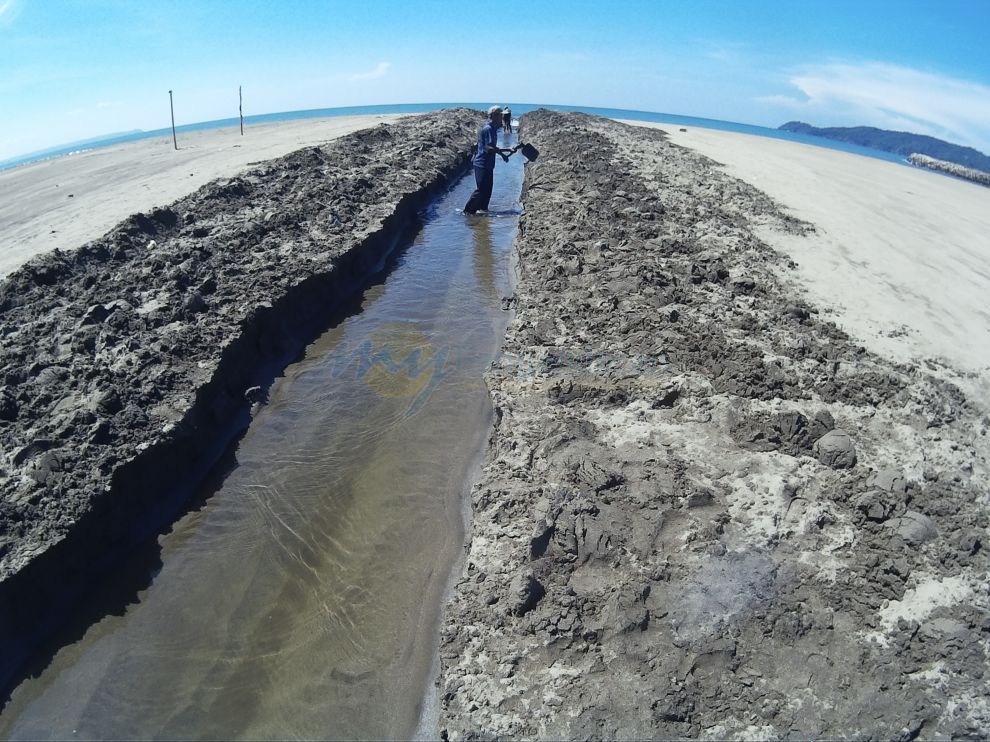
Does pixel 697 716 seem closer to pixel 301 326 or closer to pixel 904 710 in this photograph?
pixel 904 710

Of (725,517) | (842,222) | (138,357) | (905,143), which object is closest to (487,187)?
(842,222)

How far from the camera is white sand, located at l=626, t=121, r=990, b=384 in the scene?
23.7 ft

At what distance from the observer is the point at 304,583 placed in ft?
15.5

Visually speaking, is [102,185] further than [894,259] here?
Yes

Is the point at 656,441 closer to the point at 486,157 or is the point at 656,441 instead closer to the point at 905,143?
the point at 486,157

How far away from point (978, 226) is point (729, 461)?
48.0ft

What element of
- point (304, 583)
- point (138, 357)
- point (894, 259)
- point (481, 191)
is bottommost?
point (304, 583)

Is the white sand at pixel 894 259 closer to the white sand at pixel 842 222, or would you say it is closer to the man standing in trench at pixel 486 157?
the white sand at pixel 842 222

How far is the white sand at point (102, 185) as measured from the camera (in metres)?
11.3

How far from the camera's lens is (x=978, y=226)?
564 inches

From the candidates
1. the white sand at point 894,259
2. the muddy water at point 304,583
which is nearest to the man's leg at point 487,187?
the white sand at point 894,259

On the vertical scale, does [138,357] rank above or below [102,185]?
below

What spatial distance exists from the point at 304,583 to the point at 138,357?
3.55 meters

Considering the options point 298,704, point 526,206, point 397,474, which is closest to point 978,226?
point 526,206
